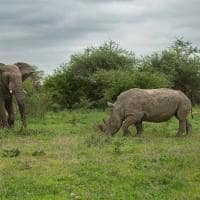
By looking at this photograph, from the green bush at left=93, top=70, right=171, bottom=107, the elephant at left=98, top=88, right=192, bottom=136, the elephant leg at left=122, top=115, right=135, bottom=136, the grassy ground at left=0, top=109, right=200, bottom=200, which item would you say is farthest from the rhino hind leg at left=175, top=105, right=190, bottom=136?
the green bush at left=93, top=70, right=171, bottom=107

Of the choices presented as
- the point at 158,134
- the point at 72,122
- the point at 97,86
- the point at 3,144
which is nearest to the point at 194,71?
the point at 97,86

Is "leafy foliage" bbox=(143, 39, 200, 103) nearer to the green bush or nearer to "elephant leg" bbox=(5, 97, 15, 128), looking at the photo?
the green bush

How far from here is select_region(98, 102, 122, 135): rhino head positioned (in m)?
19.2

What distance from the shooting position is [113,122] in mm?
19219

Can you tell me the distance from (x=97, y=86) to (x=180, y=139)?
20.6 meters

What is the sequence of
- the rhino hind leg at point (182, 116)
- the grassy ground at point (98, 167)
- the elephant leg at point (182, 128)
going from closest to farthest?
the grassy ground at point (98, 167) < the elephant leg at point (182, 128) < the rhino hind leg at point (182, 116)

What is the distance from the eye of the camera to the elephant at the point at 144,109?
19266mm

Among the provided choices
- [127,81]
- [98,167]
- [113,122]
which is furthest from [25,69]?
[127,81]

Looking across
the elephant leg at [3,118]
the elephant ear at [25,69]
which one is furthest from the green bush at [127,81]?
the elephant leg at [3,118]

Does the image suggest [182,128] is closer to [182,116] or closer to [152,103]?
[182,116]

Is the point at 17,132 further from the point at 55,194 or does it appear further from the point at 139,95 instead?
the point at 55,194

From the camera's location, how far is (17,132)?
19.2 meters

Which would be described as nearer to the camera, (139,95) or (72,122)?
(139,95)

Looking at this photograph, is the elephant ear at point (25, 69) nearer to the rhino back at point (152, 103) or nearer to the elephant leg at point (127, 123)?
the rhino back at point (152, 103)
